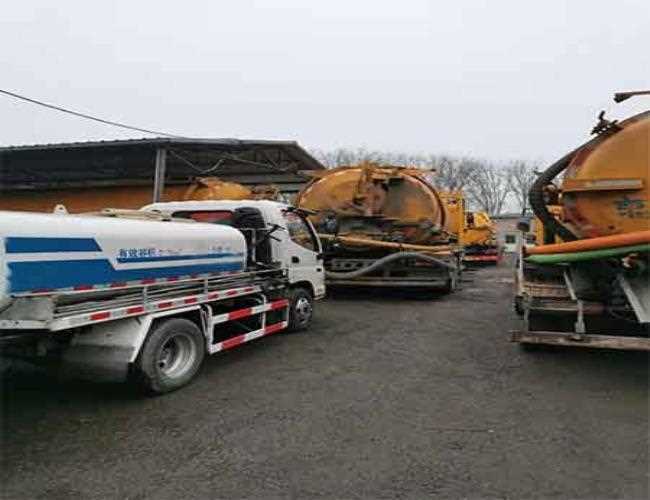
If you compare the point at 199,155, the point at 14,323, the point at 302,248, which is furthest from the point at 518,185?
the point at 14,323

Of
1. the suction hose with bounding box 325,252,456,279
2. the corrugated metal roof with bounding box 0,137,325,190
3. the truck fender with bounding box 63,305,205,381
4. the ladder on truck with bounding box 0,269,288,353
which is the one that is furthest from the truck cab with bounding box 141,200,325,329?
the corrugated metal roof with bounding box 0,137,325,190

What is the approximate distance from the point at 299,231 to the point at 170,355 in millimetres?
3330

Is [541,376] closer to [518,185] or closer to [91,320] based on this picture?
[91,320]

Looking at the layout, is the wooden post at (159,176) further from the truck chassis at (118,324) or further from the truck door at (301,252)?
the truck chassis at (118,324)

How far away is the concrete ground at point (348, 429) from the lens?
328 cm

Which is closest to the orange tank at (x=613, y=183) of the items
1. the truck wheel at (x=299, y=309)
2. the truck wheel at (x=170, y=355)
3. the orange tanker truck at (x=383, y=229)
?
the truck wheel at (x=299, y=309)

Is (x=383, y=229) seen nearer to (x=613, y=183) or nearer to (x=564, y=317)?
(x=564, y=317)

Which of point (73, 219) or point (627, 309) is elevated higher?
point (73, 219)

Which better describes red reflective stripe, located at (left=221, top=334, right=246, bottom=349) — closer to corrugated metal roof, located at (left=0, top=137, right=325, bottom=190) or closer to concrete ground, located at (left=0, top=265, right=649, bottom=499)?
concrete ground, located at (left=0, top=265, right=649, bottom=499)

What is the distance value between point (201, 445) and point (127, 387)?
1550 mm

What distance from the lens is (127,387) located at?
508 centimetres

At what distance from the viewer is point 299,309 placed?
7.76 m

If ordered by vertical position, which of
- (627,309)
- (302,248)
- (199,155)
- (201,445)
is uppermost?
(199,155)

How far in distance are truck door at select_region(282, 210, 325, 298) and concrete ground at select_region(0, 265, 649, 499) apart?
1465mm
